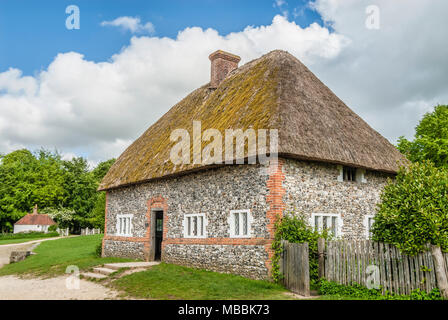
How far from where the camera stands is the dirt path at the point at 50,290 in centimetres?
1123

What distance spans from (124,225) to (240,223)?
31.0ft

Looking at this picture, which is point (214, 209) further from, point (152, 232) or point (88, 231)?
point (88, 231)

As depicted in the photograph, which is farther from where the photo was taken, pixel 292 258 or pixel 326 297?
pixel 292 258

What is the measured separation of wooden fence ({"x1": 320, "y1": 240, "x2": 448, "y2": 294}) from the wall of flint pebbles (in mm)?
2146

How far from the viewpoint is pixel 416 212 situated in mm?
9156

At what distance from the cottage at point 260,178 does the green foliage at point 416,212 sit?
322cm

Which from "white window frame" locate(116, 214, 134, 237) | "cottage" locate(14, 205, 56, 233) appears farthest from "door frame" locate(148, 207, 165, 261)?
"cottage" locate(14, 205, 56, 233)

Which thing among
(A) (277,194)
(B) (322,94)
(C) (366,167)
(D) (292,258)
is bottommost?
(D) (292,258)

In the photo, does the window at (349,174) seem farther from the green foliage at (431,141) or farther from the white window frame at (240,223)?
the green foliage at (431,141)

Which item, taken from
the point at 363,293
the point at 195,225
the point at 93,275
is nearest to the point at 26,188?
the point at 93,275

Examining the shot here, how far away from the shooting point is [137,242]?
19.0 metres
